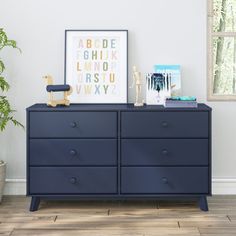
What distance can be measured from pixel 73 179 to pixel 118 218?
39 centimetres

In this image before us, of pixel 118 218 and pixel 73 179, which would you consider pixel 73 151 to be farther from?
pixel 118 218

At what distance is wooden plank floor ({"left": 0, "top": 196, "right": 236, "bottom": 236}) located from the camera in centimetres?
307

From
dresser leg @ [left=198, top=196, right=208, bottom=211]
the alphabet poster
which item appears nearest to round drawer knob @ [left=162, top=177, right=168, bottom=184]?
dresser leg @ [left=198, top=196, right=208, bottom=211]

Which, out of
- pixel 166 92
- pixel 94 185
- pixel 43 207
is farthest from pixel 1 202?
pixel 166 92

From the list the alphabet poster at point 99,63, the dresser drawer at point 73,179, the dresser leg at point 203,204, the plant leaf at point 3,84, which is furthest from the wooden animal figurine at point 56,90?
the dresser leg at point 203,204

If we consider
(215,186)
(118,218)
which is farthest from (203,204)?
(118,218)

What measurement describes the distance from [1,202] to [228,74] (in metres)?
1.83

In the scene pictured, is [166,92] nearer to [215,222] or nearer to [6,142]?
[215,222]

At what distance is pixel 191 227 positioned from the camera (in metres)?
3.13

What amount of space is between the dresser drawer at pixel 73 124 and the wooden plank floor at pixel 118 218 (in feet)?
1.61

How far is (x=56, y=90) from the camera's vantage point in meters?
3.57

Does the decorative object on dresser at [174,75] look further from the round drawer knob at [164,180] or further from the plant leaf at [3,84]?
the plant leaf at [3,84]

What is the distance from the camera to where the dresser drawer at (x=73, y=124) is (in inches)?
135

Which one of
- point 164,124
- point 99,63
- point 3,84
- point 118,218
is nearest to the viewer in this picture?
point 118,218
